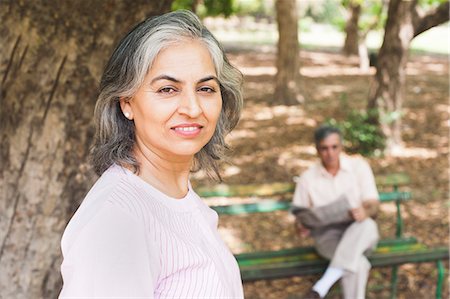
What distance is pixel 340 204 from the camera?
189 inches

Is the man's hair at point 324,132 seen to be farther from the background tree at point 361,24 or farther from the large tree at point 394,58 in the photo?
the background tree at point 361,24

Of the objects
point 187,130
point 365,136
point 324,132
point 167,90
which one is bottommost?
point 365,136

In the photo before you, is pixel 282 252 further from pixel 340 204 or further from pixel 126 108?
pixel 126 108

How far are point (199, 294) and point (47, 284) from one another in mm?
1788

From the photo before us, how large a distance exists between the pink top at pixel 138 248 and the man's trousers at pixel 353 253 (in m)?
2.96

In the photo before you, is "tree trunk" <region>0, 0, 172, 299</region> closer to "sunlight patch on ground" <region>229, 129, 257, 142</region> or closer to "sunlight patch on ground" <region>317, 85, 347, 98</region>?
"sunlight patch on ground" <region>229, 129, 257, 142</region>

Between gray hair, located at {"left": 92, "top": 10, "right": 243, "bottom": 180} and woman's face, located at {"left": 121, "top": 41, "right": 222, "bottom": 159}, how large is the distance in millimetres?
27

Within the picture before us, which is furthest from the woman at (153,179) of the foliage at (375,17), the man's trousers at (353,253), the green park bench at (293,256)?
the foliage at (375,17)

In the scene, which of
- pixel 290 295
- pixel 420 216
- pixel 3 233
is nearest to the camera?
pixel 3 233

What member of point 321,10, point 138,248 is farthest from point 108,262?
point 321,10

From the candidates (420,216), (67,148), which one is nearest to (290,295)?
(420,216)

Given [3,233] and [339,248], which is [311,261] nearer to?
[339,248]

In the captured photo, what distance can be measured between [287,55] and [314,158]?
12.7 feet

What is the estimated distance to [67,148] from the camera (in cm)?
304
